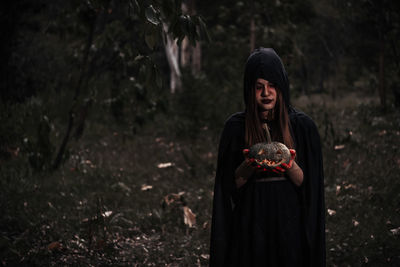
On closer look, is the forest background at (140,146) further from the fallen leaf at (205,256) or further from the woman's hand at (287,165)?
the woman's hand at (287,165)

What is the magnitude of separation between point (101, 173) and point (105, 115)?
11.6ft

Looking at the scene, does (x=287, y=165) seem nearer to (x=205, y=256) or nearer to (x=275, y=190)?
(x=275, y=190)

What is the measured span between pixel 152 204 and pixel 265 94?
3.56 metres

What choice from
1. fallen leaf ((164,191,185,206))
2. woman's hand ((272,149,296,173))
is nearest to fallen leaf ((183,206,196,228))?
fallen leaf ((164,191,185,206))

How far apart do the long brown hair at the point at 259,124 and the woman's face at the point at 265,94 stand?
0.03 metres

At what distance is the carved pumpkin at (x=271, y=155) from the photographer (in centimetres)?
203

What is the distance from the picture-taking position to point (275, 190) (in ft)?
7.38

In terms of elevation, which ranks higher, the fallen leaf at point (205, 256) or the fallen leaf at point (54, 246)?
the fallen leaf at point (54, 246)

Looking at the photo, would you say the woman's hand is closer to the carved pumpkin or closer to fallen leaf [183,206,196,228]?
the carved pumpkin

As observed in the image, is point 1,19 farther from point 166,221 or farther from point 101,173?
point 166,221

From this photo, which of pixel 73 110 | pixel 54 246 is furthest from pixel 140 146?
pixel 54 246

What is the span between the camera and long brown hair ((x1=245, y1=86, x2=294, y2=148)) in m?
2.23

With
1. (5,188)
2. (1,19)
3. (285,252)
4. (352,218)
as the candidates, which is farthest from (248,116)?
(1,19)

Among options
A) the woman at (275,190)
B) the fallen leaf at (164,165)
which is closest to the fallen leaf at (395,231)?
the woman at (275,190)
